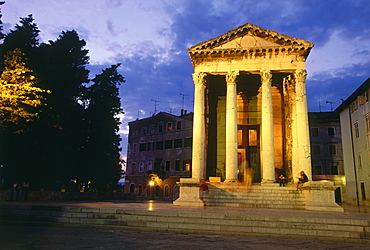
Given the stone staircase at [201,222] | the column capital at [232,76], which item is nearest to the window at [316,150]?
the column capital at [232,76]

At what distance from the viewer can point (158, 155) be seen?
49188 millimetres

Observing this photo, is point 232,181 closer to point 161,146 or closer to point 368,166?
point 368,166

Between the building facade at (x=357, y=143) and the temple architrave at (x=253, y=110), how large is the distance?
10.2 metres

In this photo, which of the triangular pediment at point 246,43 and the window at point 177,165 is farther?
the window at point 177,165

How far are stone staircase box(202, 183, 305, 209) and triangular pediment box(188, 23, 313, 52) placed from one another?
32.9ft

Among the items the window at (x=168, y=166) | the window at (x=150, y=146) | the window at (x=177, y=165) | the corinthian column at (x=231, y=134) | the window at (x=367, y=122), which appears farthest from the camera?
the window at (x=150, y=146)

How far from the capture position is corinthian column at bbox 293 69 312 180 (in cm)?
1931

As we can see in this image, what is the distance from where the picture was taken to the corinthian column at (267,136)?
19.5 meters

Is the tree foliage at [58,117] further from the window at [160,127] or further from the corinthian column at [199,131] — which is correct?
the window at [160,127]

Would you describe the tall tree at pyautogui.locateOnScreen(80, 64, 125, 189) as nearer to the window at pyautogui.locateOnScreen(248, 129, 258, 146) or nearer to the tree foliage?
the tree foliage

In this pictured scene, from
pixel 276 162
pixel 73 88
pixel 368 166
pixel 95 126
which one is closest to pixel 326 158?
pixel 368 166

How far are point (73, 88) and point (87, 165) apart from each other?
→ 6.95 m

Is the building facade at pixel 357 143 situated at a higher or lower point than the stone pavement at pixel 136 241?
higher

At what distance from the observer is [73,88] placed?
2603cm
